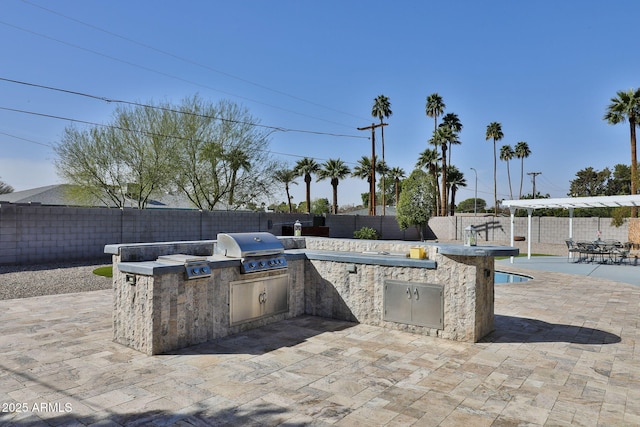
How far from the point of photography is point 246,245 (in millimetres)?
5133

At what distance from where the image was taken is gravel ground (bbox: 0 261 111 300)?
311 inches

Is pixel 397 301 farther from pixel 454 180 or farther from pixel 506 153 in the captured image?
pixel 506 153

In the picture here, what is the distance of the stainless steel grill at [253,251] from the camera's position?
5.03 m

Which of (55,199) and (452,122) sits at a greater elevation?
(452,122)

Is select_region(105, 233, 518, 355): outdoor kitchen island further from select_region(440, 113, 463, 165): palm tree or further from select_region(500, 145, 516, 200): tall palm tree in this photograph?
select_region(500, 145, 516, 200): tall palm tree

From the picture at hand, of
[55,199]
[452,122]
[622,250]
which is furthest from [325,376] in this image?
[452,122]

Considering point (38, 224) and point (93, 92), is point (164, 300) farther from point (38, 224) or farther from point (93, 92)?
point (93, 92)

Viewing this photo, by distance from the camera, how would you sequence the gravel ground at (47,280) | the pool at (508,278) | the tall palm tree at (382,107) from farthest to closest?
the tall palm tree at (382,107)
the pool at (508,278)
the gravel ground at (47,280)

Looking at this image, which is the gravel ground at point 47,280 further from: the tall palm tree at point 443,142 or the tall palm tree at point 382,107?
the tall palm tree at point 382,107

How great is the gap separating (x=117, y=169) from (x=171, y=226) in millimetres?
5392

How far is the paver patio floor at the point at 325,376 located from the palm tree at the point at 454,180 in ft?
105

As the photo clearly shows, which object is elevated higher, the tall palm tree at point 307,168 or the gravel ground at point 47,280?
the tall palm tree at point 307,168

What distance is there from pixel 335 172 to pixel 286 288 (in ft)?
91.1

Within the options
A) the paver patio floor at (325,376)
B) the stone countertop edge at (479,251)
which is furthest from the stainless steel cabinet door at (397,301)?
the stone countertop edge at (479,251)
